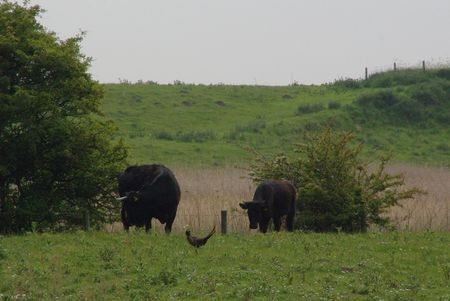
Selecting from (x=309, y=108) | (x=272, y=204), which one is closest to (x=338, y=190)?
(x=272, y=204)

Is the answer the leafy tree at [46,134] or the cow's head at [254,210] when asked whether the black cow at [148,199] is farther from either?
the cow's head at [254,210]

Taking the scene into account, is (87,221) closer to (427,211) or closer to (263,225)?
(263,225)

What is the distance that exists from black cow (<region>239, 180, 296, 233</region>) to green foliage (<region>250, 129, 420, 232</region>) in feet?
3.01

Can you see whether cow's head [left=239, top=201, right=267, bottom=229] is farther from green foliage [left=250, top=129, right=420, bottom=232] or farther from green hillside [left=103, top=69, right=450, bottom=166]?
green hillside [left=103, top=69, right=450, bottom=166]

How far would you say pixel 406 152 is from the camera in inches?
2103

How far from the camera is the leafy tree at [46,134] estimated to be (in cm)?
2352

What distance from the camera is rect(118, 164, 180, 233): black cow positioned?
24094 mm

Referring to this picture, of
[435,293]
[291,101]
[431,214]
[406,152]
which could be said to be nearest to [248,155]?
[406,152]

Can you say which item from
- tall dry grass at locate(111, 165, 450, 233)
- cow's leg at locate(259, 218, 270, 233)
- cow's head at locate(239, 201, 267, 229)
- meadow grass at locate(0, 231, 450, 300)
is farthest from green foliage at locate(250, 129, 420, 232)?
meadow grass at locate(0, 231, 450, 300)

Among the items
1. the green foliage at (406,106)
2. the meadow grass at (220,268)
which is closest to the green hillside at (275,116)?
the green foliage at (406,106)

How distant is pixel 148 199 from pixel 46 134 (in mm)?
3318

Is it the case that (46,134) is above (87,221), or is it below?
above

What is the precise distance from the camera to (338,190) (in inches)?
1069

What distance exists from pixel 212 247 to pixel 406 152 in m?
35.4
